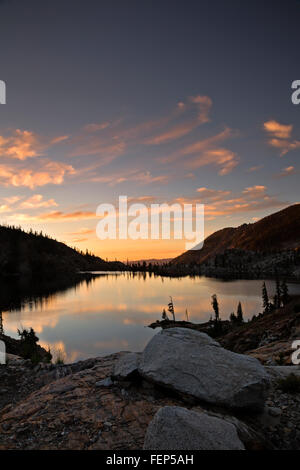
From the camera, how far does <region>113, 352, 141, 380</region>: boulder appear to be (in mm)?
8516

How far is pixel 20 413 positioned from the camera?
7527 mm

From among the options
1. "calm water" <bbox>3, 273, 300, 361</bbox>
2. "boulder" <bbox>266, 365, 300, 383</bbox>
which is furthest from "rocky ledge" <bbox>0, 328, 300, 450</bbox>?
"calm water" <bbox>3, 273, 300, 361</bbox>

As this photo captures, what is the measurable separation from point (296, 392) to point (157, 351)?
14.9ft

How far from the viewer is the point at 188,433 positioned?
541cm

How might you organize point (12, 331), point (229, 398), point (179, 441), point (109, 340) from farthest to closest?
point (12, 331), point (109, 340), point (229, 398), point (179, 441)

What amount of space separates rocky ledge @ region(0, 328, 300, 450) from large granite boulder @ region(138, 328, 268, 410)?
0.03 metres

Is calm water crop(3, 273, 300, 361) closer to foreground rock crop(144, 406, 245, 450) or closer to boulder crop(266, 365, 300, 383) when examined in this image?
boulder crop(266, 365, 300, 383)

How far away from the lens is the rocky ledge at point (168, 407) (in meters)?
5.70

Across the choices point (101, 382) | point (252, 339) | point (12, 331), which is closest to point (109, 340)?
point (12, 331)

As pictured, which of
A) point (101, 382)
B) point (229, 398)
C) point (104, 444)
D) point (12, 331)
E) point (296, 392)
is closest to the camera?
point (104, 444)

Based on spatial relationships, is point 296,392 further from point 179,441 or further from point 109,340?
point 109,340

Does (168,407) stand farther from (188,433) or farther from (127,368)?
(127,368)

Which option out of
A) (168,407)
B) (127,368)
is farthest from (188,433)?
(127,368)

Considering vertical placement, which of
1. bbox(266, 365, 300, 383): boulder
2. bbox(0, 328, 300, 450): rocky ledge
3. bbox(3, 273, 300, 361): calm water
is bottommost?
bbox(3, 273, 300, 361): calm water
